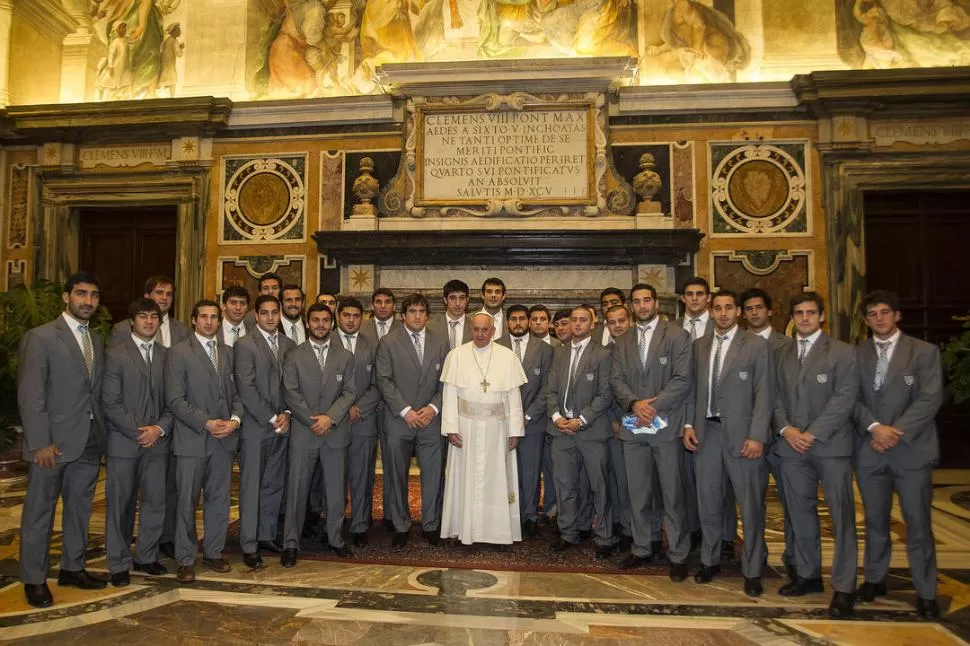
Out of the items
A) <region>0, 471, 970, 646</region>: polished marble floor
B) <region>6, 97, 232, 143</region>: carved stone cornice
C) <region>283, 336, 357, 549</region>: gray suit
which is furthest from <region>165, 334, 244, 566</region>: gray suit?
<region>6, 97, 232, 143</region>: carved stone cornice

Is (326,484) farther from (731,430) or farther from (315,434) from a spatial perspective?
(731,430)

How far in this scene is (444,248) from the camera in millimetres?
8227

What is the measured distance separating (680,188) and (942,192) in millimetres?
3362

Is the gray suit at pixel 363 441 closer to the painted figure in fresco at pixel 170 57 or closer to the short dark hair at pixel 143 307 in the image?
the short dark hair at pixel 143 307

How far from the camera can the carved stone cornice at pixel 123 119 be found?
350 inches

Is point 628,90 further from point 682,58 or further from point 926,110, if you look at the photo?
point 926,110

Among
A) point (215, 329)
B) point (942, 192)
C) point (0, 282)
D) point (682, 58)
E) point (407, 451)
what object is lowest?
point (407, 451)

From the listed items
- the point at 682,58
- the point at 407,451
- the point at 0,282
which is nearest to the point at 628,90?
the point at 682,58

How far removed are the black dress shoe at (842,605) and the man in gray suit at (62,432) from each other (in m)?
4.11

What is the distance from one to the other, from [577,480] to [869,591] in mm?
1888

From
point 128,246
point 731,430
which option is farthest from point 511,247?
point 128,246

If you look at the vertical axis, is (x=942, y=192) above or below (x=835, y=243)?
above

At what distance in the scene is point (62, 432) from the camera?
12.6 ft

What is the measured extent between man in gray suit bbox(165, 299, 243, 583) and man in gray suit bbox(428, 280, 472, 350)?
1687 mm
